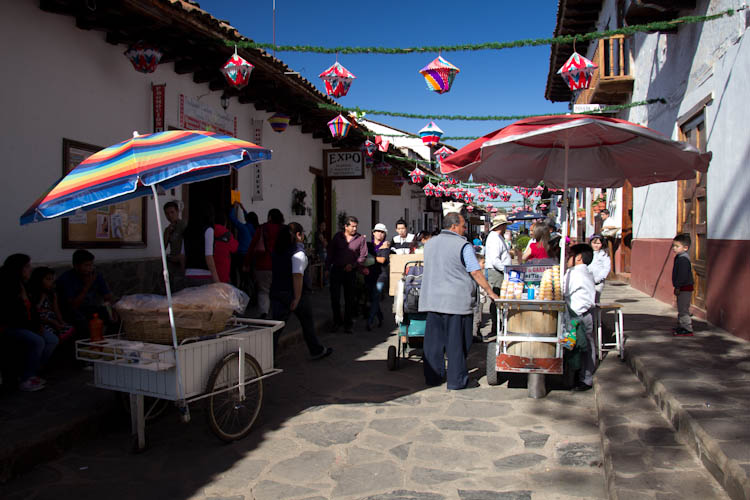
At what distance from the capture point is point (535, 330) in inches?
212

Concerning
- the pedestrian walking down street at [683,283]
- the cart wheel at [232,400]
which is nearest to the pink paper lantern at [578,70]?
the pedestrian walking down street at [683,283]

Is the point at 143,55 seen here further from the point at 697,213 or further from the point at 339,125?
the point at 697,213

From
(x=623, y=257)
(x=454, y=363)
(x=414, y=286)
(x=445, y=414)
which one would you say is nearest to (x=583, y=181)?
(x=414, y=286)

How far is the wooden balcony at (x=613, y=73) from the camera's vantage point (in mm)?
12852

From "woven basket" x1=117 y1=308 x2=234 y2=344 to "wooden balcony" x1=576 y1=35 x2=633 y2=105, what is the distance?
37.0 ft

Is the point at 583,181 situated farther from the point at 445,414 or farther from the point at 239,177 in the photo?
the point at 239,177

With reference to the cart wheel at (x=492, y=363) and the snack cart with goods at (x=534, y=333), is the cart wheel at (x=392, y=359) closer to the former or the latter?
the cart wheel at (x=492, y=363)

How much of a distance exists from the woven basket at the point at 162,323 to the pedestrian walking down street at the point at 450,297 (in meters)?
2.29

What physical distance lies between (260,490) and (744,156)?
623 centimetres

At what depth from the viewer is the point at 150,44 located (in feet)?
23.9

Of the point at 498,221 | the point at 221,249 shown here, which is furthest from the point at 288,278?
the point at 498,221

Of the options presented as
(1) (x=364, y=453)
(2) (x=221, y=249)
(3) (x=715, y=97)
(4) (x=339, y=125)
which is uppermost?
Result: (4) (x=339, y=125)

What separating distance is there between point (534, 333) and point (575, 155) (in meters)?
2.60

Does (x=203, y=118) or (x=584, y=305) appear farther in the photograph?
(x=203, y=118)
